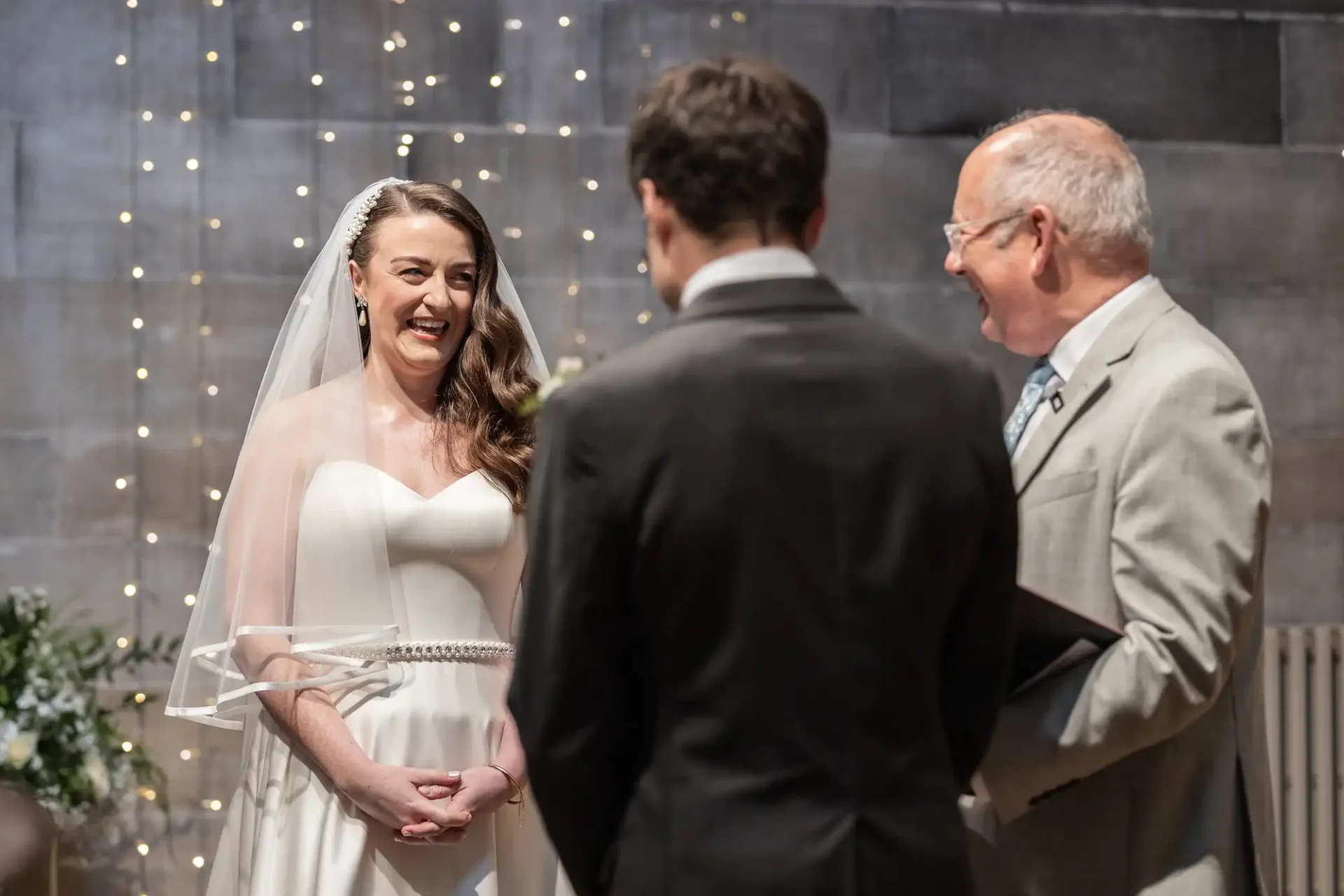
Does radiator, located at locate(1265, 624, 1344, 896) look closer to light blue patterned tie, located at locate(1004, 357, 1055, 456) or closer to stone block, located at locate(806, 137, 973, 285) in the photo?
stone block, located at locate(806, 137, 973, 285)

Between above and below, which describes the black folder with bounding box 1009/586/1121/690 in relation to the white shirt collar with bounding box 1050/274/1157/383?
below

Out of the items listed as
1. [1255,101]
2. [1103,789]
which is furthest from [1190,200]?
[1103,789]

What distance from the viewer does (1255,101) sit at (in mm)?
4512

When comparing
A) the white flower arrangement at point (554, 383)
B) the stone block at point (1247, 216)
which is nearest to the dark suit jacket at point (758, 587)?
the white flower arrangement at point (554, 383)

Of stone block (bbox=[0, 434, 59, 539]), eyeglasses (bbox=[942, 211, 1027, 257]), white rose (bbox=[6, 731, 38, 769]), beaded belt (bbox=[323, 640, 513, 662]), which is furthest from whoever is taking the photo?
stone block (bbox=[0, 434, 59, 539])

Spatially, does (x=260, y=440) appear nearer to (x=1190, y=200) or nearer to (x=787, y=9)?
(x=787, y=9)

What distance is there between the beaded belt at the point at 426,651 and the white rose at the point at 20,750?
4.32ft

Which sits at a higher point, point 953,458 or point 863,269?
point 863,269

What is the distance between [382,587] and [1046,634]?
1.26 meters

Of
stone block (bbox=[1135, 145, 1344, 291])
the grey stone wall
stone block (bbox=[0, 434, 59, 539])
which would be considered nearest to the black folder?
the grey stone wall

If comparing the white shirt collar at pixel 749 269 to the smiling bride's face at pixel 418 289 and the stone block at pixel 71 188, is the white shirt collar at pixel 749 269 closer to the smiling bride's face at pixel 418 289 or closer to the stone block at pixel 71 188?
the smiling bride's face at pixel 418 289

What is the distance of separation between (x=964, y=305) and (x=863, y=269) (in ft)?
1.02

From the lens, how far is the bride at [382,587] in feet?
8.73

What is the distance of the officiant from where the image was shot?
1.89 m
